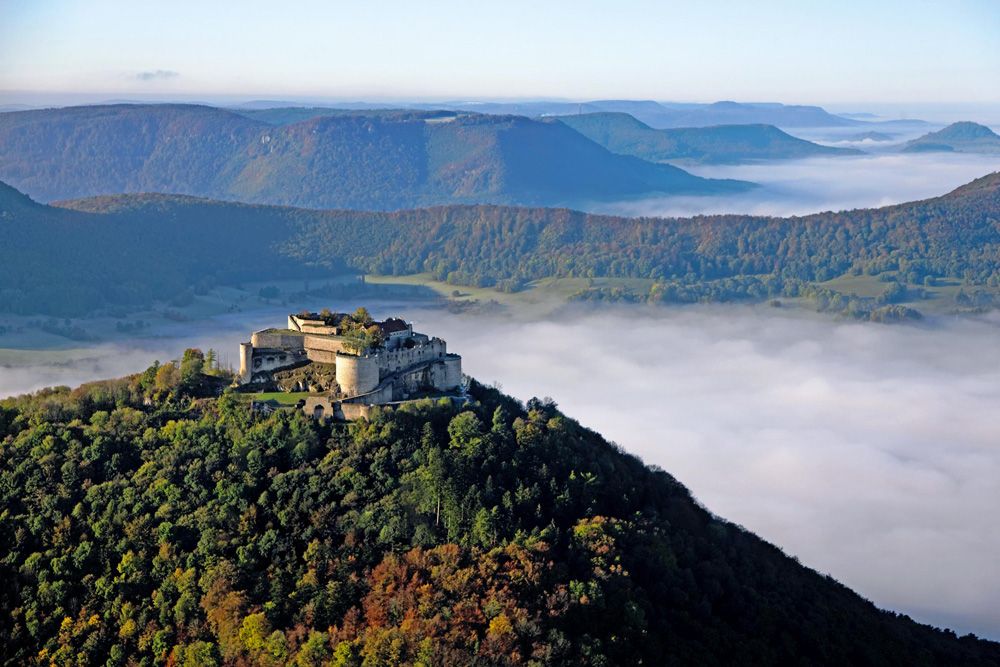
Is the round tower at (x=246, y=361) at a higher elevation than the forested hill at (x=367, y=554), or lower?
higher

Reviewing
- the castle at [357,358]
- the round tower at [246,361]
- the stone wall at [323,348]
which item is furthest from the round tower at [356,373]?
the round tower at [246,361]

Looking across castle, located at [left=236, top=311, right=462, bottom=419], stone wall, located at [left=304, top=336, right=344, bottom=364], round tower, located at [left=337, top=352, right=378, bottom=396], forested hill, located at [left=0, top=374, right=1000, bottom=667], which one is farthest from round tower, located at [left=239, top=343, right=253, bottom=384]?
round tower, located at [left=337, top=352, right=378, bottom=396]

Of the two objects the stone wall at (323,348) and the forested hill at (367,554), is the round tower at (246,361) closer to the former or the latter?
the forested hill at (367,554)

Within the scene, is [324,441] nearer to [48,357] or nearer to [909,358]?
[48,357]

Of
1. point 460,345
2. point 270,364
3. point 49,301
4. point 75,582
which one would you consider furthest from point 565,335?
point 75,582

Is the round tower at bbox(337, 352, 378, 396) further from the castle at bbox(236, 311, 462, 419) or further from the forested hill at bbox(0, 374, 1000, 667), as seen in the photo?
the forested hill at bbox(0, 374, 1000, 667)
